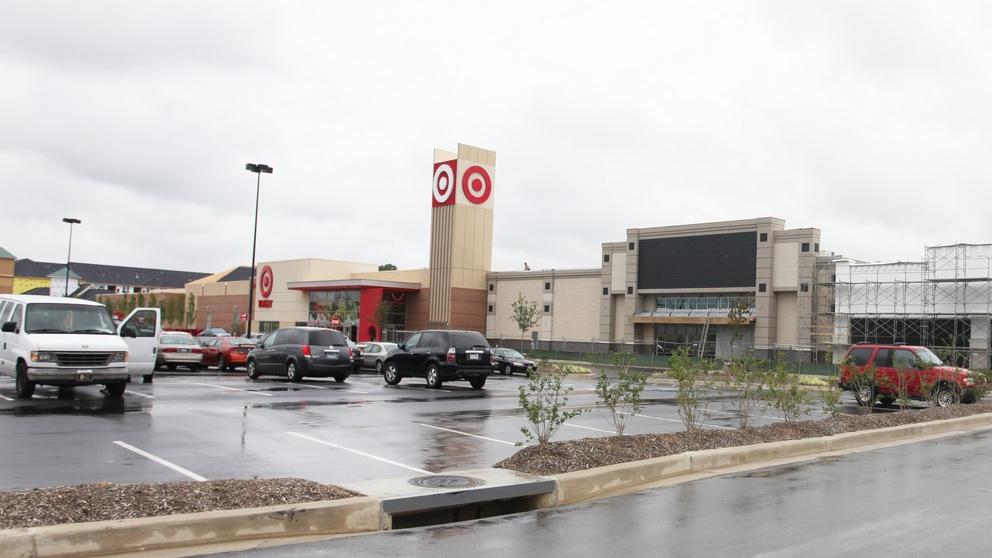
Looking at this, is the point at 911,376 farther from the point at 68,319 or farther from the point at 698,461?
the point at 68,319

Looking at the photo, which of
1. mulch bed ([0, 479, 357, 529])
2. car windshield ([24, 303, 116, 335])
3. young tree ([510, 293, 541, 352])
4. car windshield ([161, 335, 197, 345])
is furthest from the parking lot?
young tree ([510, 293, 541, 352])

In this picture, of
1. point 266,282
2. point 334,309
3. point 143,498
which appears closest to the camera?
point 143,498

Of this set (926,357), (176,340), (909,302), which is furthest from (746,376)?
(909,302)

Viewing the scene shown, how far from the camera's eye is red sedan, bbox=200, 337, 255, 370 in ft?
109

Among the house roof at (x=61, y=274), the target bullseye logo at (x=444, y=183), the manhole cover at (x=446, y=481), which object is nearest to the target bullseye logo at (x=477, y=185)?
the target bullseye logo at (x=444, y=183)

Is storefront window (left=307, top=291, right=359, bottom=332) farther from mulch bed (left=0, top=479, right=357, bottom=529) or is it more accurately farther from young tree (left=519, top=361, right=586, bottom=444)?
mulch bed (left=0, top=479, right=357, bottom=529)

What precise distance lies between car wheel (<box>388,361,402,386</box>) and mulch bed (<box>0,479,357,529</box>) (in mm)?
17558

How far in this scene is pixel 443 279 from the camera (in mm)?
70750

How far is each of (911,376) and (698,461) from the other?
13.7m

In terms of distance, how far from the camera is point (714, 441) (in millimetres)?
12492

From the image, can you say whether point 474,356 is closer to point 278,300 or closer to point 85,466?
point 85,466

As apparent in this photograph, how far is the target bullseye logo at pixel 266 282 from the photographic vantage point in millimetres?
86062

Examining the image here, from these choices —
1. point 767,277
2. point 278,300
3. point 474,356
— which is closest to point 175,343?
point 474,356

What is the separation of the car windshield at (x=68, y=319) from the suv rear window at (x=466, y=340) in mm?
9702
